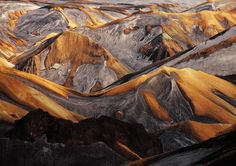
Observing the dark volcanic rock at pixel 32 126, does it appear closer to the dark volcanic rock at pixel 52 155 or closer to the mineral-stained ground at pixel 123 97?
the mineral-stained ground at pixel 123 97

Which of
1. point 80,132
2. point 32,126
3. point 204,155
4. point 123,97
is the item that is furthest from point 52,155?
point 123,97

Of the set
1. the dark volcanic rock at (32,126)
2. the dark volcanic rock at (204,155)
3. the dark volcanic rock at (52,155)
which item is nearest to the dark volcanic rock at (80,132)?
the dark volcanic rock at (32,126)

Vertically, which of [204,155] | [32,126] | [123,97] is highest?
[204,155]

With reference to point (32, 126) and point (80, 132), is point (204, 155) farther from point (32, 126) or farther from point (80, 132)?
point (32, 126)

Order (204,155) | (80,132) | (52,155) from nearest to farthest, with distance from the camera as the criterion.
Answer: (204,155), (52,155), (80,132)

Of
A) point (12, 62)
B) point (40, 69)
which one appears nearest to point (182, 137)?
point (40, 69)

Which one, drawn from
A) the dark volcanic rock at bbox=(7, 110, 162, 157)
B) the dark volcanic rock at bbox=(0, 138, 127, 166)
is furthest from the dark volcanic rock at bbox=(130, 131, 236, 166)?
the dark volcanic rock at bbox=(7, 110, 162, 157)

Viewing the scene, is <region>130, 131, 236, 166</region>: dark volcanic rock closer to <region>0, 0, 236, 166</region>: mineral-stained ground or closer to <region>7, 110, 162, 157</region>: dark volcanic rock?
<region>0, 0, 236, 166</region>: mineral-stained ground

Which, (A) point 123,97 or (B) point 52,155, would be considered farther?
(A) point 123,97

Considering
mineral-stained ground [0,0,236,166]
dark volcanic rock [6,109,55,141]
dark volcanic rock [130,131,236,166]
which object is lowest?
mineral-stained ground [0,0,236,166]
